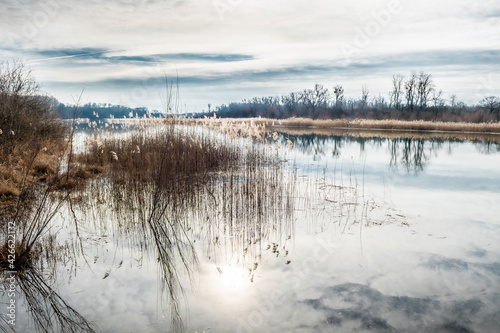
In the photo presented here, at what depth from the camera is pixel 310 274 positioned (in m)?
3.99

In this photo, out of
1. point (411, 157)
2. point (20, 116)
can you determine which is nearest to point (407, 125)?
point (411, 157)

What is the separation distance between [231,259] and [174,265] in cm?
70

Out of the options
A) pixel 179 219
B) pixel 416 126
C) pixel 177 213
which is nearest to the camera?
pixel 179 219

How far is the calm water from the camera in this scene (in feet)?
10.2

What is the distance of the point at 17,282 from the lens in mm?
3598

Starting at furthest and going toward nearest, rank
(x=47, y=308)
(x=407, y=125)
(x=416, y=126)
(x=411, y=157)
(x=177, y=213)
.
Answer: (x=407, y=125) → (x=416, y=126) → (x=411, y=157) → (x=177, y=213) → (x=47, y=308)

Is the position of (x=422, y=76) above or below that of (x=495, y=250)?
above

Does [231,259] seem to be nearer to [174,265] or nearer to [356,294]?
[174,265]

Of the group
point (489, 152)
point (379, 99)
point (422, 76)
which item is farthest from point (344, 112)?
point (489, 152)

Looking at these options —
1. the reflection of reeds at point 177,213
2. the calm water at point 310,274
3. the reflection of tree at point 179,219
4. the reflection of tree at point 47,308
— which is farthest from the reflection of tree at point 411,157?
the reflection of tree at point 47,308

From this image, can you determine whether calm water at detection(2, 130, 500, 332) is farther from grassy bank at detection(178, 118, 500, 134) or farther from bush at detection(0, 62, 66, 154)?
grassy bank at detection(178, 118, 500, 134)

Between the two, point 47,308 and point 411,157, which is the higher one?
point 411,157

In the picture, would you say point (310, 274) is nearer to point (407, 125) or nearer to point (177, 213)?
point (177, 213)

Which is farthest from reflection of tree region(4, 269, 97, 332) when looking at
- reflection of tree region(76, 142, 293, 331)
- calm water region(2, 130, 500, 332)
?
reflection of tree region(76, 142, 293, 331)
